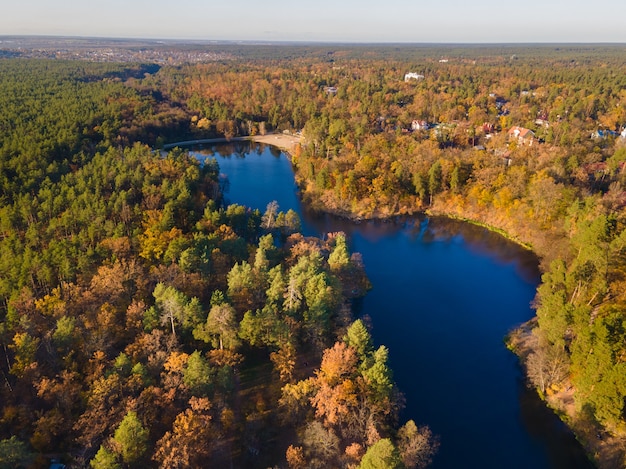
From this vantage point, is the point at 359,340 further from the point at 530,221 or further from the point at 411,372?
the point at 530,221

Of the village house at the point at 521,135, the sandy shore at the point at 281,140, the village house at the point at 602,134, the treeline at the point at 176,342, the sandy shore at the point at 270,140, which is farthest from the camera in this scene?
the sandy shore at the point at 281,140

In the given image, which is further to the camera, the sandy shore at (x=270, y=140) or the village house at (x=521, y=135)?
the sandy shore at (x=270, y=140)

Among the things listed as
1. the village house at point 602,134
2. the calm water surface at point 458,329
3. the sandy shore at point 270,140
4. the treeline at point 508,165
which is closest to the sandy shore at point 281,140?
the sandy shore at point 270,140

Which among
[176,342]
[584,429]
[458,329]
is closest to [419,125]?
[458,329]

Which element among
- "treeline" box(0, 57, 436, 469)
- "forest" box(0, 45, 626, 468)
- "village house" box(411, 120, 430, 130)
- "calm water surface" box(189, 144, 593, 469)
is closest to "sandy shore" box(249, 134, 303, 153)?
"forest" box(0, 45, 626, 468)

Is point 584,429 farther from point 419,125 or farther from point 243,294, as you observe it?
point 419,125

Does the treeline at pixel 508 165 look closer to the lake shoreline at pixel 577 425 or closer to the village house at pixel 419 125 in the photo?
the lake shoreline at pixel 577 425
